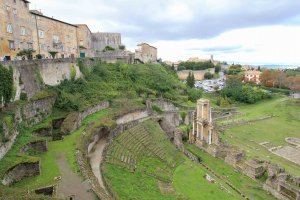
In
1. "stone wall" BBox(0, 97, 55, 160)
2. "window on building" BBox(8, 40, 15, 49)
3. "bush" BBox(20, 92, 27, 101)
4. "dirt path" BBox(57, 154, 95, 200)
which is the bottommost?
"dirt path" BBox(57, 154, 95, 200)

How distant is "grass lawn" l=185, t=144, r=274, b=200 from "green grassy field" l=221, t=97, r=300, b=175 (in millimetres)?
3725

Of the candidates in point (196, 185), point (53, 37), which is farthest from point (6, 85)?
point (53, 37)

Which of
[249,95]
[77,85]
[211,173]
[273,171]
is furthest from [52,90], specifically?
[249,95]

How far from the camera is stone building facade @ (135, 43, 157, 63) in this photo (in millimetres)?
57688

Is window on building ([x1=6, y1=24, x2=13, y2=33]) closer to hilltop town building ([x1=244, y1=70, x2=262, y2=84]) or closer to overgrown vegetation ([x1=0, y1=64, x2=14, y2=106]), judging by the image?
overgrown vegetation ([x1=0, y1=64, x2=14, y2=106])

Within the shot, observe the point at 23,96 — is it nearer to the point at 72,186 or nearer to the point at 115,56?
the point at 72,186

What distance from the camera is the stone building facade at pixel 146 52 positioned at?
57.7 m

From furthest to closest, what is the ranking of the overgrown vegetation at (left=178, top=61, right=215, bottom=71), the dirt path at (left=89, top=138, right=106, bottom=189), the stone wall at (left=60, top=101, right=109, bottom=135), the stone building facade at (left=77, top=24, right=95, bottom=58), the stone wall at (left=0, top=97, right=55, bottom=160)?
the overgrown vegetation at (left=178, top=61, right=215, bottom=71), the stone building facade at (left=77, top=24, right=95, bottom=58), the stone wall at (left=60, top=101, right=109, bottom=135), the dirt path at (left=89, top=138, right=106, bottom=189), the stone wall at (left=0, top=97, right=55, bottom=160)

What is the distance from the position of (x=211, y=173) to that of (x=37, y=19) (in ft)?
94.9

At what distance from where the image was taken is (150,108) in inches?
1341

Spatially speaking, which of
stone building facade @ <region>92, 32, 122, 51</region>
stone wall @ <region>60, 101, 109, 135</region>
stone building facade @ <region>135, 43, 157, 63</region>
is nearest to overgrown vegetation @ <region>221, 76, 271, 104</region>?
stone building facade @ <region>135, 43, 157, 63</region>

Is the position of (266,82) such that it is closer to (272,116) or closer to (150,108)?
(272,116)

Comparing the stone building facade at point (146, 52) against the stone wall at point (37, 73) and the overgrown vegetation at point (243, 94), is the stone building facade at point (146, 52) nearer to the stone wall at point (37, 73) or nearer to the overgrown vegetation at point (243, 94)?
the overgrown vegetation at point (243, 94)

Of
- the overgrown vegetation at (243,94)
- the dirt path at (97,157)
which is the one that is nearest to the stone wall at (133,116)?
the dirt path at (97,157)
